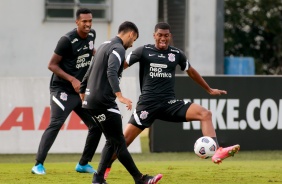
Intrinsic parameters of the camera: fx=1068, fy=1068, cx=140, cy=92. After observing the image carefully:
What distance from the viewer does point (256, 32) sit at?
119 feet

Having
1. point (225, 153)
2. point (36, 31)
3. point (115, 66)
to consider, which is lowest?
point (36, 31)

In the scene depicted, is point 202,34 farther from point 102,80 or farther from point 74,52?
point 102,80

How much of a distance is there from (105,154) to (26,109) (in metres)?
6.91

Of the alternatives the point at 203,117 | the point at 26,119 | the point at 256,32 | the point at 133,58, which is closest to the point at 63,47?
the point at 133,58

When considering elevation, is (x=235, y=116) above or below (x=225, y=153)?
below

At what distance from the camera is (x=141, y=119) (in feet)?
49.0

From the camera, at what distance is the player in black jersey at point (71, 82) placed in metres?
15.5

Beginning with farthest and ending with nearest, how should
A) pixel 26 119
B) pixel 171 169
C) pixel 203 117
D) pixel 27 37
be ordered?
pixel 27 37, pixel 26 119, pixel 171 169, pixel 203 117

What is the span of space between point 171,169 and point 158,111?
1.93 metres

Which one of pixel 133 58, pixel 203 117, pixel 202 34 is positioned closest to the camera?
pixel 203 117

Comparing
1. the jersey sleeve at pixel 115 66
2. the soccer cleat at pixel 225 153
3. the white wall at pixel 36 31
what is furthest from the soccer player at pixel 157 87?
the white wall at pixel 36 31

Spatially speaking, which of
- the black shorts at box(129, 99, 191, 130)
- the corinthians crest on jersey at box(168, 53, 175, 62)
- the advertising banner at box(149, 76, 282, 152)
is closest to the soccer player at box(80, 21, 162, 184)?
the black shorts at box(129, 99, 191, 130)

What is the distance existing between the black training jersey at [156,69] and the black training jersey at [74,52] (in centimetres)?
97

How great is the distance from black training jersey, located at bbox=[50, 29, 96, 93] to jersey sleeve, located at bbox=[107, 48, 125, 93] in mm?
2457
